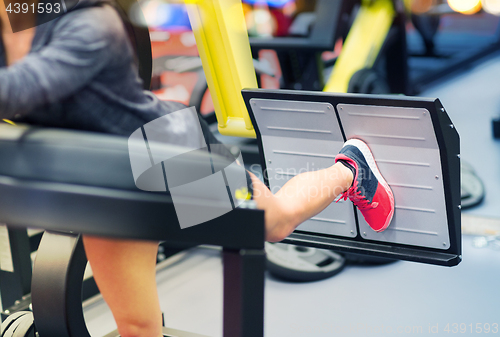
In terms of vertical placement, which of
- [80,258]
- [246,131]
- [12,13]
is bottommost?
[80,258]

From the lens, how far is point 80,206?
780 mm

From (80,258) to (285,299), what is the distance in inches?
39.1

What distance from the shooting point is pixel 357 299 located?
187cm

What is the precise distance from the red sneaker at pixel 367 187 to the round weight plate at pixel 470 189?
1.24 metres

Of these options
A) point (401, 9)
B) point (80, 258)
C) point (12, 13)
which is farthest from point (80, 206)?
point (401, 9)

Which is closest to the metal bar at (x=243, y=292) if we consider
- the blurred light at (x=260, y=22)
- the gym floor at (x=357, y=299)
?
the gym floor at (x=357, y=299)

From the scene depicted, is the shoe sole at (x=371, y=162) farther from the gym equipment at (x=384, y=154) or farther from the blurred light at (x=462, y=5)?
the blurred light at (x=462, y=5)

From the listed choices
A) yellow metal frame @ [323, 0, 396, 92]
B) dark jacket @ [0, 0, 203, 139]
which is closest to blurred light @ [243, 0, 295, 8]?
yellow metal frame @ [323, 0, 396, 92]

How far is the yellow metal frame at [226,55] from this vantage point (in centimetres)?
143

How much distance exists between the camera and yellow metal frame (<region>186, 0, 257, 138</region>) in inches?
56.4

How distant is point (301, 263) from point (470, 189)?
1.06m

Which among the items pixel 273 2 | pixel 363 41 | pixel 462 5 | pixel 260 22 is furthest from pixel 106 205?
pixel 462 5

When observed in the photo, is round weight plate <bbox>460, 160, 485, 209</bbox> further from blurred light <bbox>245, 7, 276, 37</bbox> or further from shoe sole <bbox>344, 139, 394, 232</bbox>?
blurred light <bbox>245, 7, 276, 37</bbox>

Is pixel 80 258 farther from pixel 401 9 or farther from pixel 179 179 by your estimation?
pixel 401 9
